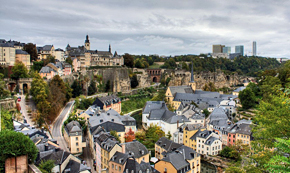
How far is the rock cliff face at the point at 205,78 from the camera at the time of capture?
63375mm

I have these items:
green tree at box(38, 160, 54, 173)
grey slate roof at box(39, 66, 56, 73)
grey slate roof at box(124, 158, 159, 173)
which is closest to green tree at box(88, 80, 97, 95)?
grey slate roof at box(39, 66, 56, 73)

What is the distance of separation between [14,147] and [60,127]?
17.5 meters

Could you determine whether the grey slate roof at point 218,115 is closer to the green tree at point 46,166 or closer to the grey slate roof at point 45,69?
the green tree at point 46,166

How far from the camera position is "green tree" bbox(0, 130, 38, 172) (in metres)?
10.5

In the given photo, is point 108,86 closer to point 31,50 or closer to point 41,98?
point 31,50

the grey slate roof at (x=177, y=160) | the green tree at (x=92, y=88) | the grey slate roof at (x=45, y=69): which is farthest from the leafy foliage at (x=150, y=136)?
the green tree at (x=92, y=88)

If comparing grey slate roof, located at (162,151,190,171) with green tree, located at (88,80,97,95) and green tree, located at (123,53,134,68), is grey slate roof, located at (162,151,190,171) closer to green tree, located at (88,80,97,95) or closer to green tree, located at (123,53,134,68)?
green tree, located at (88,80,97,95)

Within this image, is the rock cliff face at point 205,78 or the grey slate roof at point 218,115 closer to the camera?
the grey slate roof at point 218,115

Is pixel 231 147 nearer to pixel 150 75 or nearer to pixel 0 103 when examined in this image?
pixel 0 103

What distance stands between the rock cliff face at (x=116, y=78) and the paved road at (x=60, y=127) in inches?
613

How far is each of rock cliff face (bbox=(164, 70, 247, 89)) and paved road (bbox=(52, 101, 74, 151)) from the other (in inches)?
1318

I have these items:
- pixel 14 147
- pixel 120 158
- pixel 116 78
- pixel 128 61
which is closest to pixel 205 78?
pixel 128 61

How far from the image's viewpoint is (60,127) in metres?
27.6

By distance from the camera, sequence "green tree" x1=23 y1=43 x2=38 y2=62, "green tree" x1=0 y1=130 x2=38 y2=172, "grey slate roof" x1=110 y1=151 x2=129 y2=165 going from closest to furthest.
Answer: "green tree" x1=0 y1=130 x2=38 y2=172 → "grey slate roof" x1=110 y1=151 x2=129 y2=165 → "green tree" x1=23 y1=43 x2=38 y2=62
